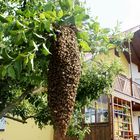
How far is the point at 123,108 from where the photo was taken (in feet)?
50.8

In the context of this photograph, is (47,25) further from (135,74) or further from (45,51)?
(135,74)

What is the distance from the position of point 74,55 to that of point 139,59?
20031 mm

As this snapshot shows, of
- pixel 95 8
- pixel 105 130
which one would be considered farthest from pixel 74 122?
pixel 105 130

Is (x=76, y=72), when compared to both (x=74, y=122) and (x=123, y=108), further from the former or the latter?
(x=123, y=108)

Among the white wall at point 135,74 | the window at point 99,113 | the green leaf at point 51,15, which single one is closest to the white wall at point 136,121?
the white wall at point 135,74

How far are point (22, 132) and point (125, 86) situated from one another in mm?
5426

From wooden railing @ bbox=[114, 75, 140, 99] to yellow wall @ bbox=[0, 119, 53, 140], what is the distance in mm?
4119

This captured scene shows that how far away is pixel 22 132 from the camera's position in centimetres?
1558

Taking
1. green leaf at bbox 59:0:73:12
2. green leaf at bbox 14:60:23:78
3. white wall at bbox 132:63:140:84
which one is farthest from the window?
green leaf at bbox 14:60:23:78

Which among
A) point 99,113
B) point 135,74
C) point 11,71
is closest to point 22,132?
point 99,113

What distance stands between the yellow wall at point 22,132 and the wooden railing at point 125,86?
13.5ft

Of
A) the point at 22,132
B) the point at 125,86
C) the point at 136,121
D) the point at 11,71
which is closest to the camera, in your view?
the point at 11,71

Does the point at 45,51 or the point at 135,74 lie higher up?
the point at 135,74

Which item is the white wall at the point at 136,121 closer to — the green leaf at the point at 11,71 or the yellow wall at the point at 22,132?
the yellow wall at the point at 22,132
